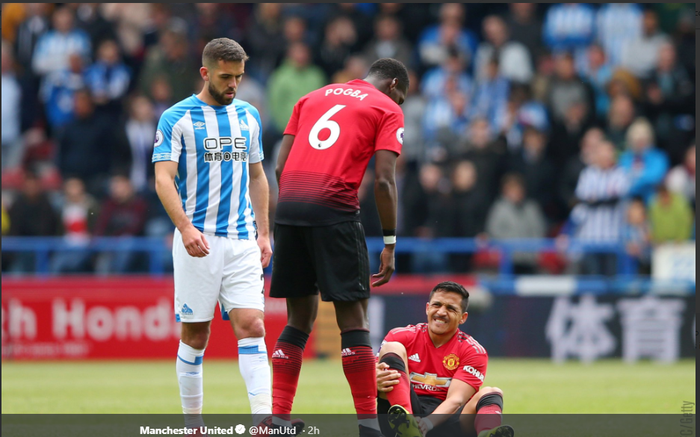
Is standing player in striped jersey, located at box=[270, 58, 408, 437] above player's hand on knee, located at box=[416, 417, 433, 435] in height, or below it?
above

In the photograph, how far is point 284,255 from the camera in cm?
571

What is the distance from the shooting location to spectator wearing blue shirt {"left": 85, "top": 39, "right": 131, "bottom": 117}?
1560 cm

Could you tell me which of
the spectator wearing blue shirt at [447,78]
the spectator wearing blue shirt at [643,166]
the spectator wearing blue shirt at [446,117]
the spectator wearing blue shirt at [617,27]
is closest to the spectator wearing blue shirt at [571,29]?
the spectator wearing blue shirt at [617,27]

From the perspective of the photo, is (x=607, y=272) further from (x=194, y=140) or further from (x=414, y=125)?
(x=194, y=140)

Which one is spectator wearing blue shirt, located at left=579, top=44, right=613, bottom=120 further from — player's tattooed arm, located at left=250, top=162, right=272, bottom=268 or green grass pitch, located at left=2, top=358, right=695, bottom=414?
player's tattooed arm, located at left=250, top=162, right=272, bottom=268

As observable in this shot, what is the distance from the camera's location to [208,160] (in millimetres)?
5832

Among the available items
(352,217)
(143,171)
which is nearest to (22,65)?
(143,171)

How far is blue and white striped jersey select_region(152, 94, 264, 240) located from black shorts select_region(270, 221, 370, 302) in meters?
0.36

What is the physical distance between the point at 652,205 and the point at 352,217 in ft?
30.1

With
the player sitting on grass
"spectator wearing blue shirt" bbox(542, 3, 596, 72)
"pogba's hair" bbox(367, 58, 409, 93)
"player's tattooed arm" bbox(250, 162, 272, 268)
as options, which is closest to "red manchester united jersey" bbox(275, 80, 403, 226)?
"pogba's hair" bbox(367, 58, 409, 93)

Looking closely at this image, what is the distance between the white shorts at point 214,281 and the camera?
5750 mm

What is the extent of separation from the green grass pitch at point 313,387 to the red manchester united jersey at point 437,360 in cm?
171

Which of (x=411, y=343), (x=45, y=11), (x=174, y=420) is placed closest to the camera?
(x=411, y=343)

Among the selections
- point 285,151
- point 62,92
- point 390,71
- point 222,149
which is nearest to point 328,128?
point 285,151
